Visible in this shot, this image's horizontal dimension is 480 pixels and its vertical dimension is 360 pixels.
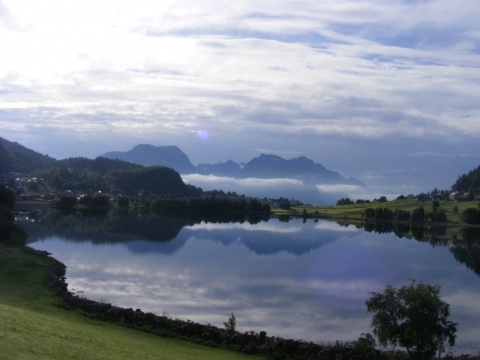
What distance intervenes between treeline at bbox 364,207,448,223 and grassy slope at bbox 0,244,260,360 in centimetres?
10520

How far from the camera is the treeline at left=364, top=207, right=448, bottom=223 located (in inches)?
4830

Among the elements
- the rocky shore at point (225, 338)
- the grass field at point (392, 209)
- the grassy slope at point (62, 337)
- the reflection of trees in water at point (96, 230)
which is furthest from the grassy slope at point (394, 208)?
the grassy slope at point (62, 337)

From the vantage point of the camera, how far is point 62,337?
17484 millimetres

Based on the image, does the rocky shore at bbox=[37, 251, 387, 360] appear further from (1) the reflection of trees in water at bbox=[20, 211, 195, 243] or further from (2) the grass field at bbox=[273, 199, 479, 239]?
(2) the grass field at bbox=[273, 199, 479, 239]

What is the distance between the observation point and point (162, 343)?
22.8 meters

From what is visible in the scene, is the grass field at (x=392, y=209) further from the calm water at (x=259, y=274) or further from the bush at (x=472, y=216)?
the calm water at (x=259, y=274)

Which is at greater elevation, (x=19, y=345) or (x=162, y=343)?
(x=19, y=345)

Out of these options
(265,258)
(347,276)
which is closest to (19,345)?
(347,276)

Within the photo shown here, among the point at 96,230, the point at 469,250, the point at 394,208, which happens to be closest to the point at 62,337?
the point at 96,230

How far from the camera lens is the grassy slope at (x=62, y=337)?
15055mm

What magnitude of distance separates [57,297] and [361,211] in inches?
4824

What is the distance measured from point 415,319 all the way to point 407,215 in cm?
11334

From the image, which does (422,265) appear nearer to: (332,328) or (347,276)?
(347,276)

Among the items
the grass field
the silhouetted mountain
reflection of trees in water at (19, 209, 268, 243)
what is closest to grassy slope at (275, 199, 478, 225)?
the grass field
